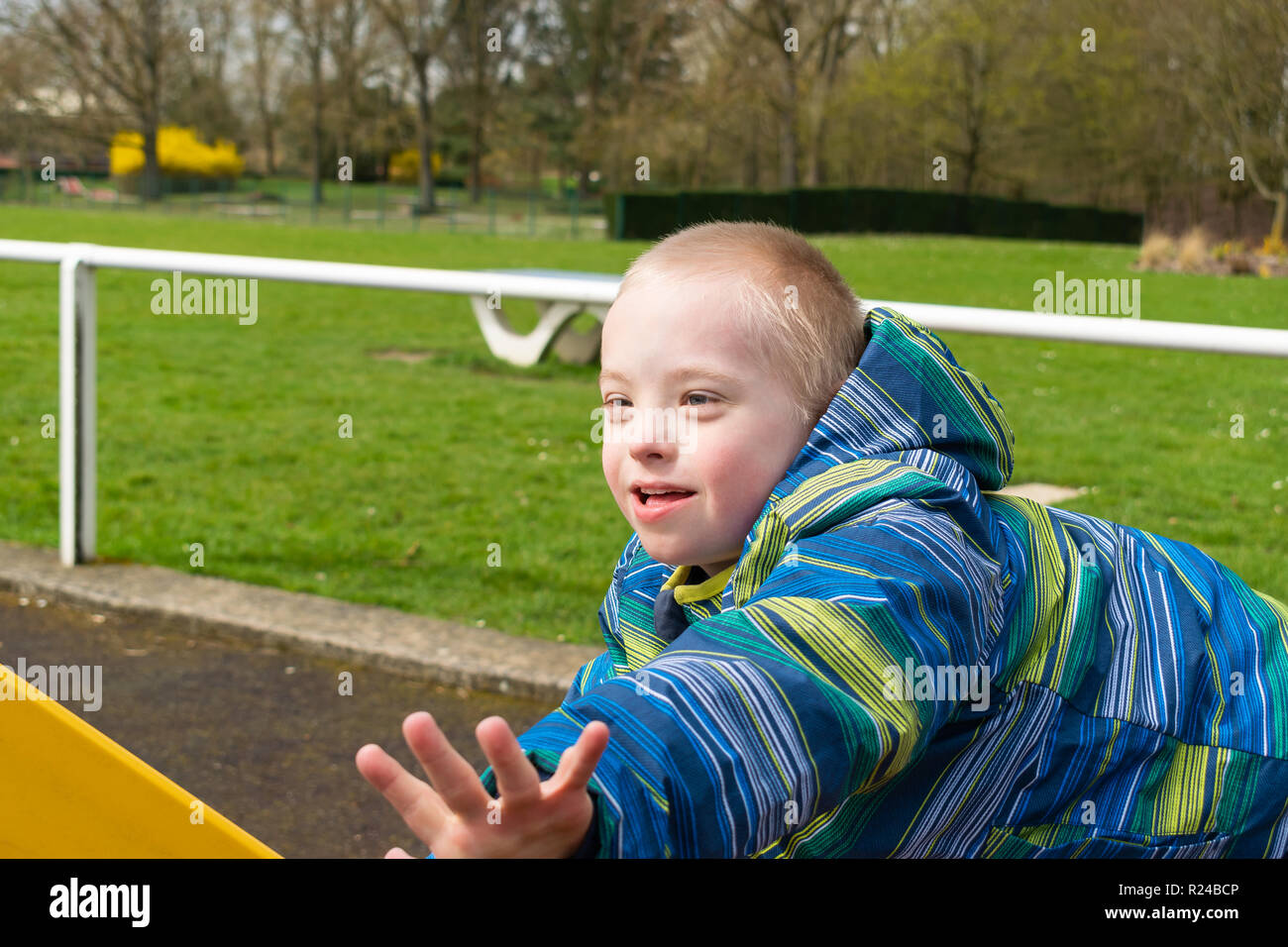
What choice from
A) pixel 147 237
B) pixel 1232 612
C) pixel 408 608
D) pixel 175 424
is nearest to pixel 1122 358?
pixel 175 424

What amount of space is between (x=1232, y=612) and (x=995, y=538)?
1.22ft

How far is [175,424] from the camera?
26.1ft

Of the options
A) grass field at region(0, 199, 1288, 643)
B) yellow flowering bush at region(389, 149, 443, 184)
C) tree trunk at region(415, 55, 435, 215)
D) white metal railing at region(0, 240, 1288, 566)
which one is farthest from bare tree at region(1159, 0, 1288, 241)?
yellow flowering bush at region(389, 149, 443, 184)

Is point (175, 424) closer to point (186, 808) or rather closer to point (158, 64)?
point (186, 808)

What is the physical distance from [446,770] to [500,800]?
62mm

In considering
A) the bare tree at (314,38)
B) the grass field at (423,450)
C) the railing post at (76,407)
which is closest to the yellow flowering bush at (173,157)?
the bare tree at (314,38)

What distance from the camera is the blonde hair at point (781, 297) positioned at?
1431 millimetres

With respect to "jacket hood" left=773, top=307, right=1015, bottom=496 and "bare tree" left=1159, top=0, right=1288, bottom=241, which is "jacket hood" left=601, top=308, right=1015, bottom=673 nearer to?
"jacket hood" left=773, top=307, right=1015, bottom=496

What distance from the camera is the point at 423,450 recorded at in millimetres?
7473

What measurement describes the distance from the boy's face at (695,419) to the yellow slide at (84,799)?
0.54m

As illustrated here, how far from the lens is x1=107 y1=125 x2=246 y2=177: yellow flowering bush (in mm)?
56625

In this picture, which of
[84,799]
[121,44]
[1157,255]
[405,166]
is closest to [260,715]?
[84,799]

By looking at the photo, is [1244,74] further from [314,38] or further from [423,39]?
[314,38]

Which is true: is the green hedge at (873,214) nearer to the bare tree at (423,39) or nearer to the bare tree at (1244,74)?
the bare tree at (1244,74)
